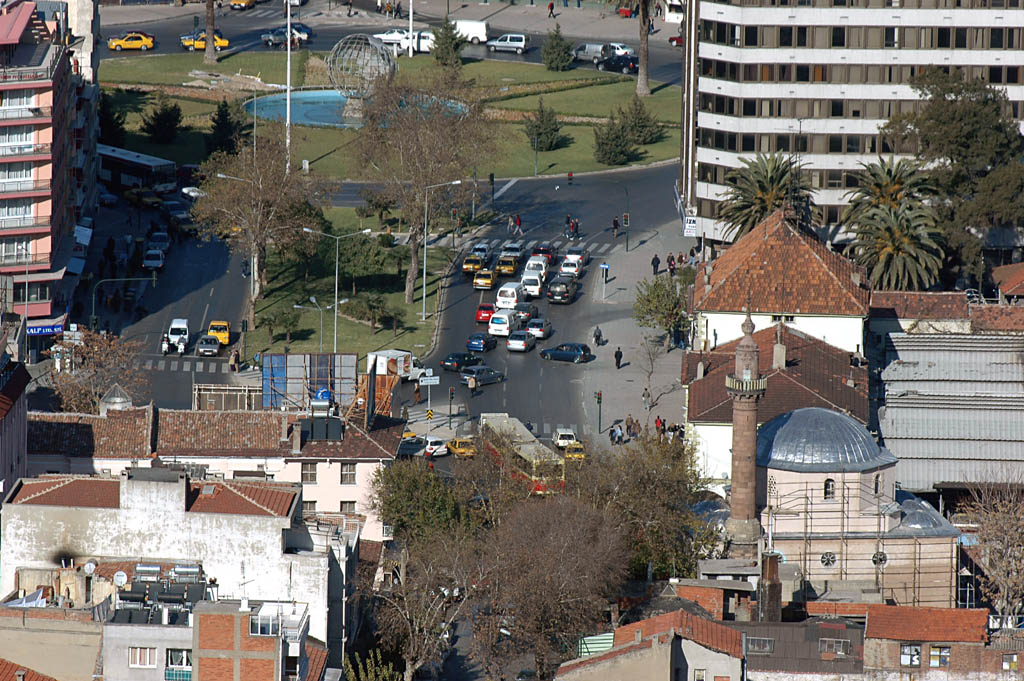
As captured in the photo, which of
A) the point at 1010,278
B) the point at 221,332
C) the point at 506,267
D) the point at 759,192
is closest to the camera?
the point at 221,332

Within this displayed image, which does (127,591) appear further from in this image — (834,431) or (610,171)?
(610,171)

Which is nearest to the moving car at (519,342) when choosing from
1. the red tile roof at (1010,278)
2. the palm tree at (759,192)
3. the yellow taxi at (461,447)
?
the palm tree at (759,192)

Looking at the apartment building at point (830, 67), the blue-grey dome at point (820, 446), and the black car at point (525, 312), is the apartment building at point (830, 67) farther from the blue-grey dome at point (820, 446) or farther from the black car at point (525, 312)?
the blue-grey dome at point (820, 446)

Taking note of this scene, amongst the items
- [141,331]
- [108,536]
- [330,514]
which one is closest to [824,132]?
[141,331]

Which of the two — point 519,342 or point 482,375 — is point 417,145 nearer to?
point 519,342

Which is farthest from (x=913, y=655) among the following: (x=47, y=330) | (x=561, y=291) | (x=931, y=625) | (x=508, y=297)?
(x=47, y=330)

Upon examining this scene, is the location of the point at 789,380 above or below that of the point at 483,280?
below
